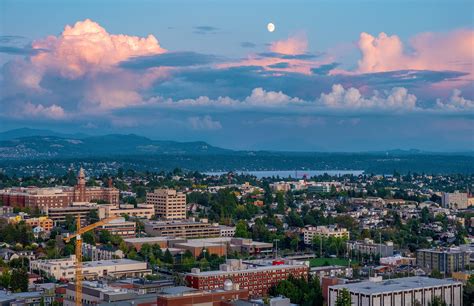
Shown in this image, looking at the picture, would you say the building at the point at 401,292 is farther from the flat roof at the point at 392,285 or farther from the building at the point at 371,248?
the building at the point at 371,248

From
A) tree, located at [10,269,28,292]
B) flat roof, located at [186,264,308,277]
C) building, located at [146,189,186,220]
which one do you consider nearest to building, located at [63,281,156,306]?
tree, located at [10,269,28,292]

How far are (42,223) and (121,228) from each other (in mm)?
3555

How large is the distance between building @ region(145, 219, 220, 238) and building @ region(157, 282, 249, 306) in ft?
56.0

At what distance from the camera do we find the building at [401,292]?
21781 mm

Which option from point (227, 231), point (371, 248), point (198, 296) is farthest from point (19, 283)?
point (227, 231)

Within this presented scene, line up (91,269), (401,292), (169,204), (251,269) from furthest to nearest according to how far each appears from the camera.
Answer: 1. (169,204)
2. (91,269)
3. (251,269)
4. (401,292)

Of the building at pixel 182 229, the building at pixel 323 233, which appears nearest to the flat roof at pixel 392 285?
the building at pixel 323 233

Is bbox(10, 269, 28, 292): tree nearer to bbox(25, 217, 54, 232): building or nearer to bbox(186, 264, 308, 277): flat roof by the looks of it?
bbox(186, 264, 308, 277): flat roof

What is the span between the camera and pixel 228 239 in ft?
121

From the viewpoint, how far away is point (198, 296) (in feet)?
67.9

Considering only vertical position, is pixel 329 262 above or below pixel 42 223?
below

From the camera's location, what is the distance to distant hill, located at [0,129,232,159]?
138 meters

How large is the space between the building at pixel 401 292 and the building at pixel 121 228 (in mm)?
16366

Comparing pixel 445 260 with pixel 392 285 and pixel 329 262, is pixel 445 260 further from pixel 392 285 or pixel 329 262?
pixel 392 285
